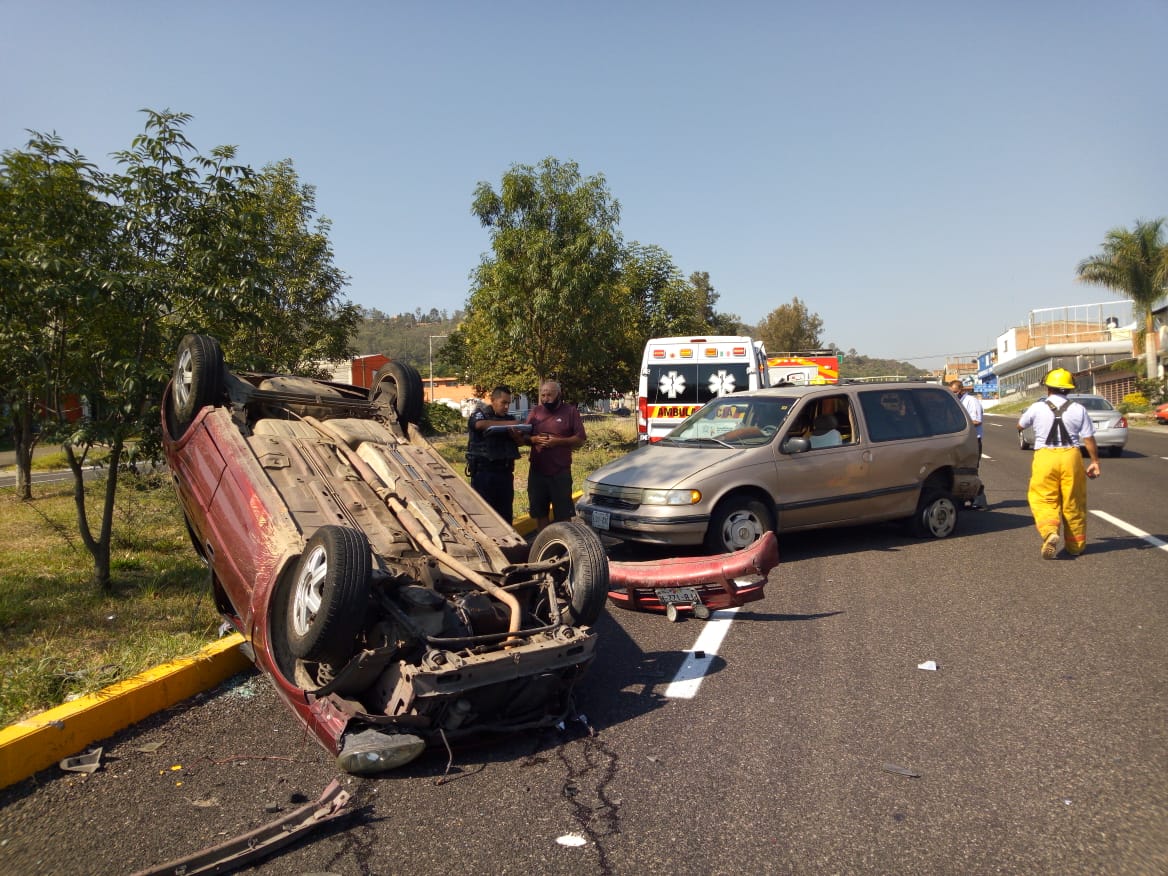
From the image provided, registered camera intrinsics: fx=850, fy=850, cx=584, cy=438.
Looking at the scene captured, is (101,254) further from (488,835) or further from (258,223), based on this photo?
(488,835)

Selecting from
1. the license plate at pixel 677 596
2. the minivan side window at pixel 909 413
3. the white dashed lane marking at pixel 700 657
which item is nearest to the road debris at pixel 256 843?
the white dashed lane marking at pixel 700 657

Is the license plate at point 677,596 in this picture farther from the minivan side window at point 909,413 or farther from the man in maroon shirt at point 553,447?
the minivan side window at point 909,413

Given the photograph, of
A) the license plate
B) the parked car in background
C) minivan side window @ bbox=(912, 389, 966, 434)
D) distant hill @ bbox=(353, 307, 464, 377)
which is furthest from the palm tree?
distant hill @ bbox=(353, 307, 464, 377)

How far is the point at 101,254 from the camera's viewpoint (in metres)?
6.83

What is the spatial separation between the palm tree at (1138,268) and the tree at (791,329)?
1193 inches

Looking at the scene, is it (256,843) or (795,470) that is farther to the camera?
(795,470)

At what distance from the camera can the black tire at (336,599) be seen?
3.88 metres

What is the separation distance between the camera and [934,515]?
30.9ft

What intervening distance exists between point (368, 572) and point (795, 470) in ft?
17.8

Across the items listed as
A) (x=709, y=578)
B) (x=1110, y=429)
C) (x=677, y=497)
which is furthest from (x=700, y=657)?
(x=1110, y=429)

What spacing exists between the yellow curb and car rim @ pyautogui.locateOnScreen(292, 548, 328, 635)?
3.29 ft

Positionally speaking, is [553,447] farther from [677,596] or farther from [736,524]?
[677,596]

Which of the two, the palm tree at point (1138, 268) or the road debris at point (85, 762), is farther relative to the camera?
the palm tree at point (1138, 268)

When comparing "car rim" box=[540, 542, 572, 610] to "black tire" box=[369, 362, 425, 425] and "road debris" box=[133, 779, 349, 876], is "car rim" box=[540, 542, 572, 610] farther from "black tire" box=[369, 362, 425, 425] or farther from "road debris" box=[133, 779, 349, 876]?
"black tire" box=[369, 362, 425, 425]
